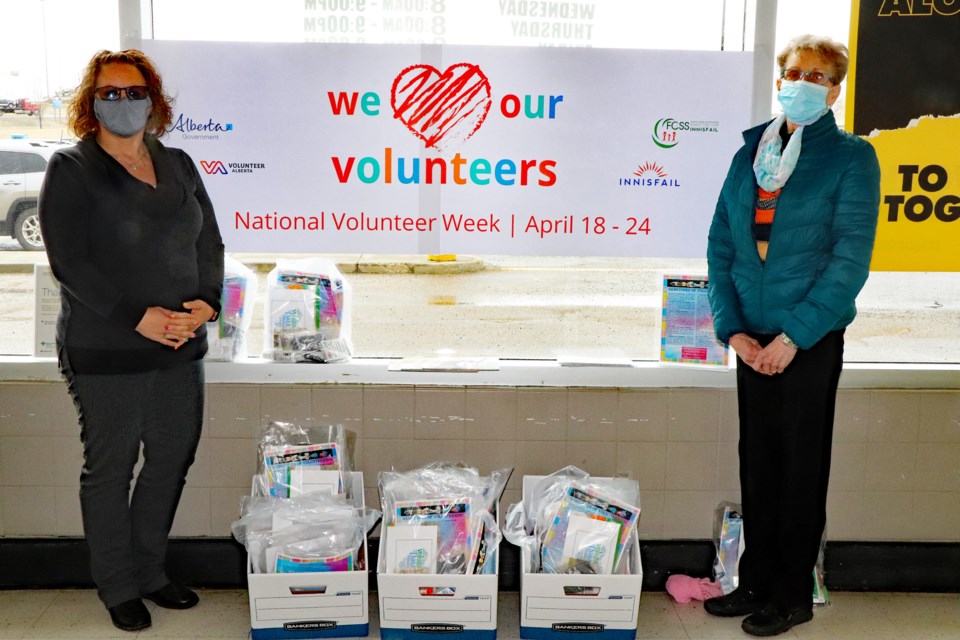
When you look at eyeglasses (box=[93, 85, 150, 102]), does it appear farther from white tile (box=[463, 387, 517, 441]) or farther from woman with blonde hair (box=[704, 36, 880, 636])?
woman with blonde hair (box=[704, 36, 880, 636])

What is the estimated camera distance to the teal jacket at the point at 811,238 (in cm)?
253

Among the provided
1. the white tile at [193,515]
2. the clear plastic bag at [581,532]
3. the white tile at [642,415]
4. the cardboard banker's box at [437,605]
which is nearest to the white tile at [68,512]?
the white tile at [193,515]

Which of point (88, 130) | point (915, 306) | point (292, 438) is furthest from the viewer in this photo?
point (915, 306)

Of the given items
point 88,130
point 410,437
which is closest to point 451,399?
point 410,437

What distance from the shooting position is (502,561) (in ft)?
10.3

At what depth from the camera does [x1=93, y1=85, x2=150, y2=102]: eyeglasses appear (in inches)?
101

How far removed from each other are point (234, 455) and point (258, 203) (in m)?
0.89

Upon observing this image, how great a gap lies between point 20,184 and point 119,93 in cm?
76

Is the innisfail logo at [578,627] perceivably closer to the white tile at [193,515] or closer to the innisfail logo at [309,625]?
the innisfail logo at [309,625]

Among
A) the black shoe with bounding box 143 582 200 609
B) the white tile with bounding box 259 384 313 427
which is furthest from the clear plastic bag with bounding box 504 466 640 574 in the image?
the black shoe with bounding box 143 582 200 609

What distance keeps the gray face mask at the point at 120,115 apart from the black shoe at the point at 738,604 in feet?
7.75

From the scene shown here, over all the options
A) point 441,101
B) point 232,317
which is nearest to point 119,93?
point 232,317

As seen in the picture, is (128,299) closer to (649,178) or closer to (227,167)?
(227,167)

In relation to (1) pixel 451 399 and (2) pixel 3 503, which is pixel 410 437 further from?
(2) pixel 3 503
